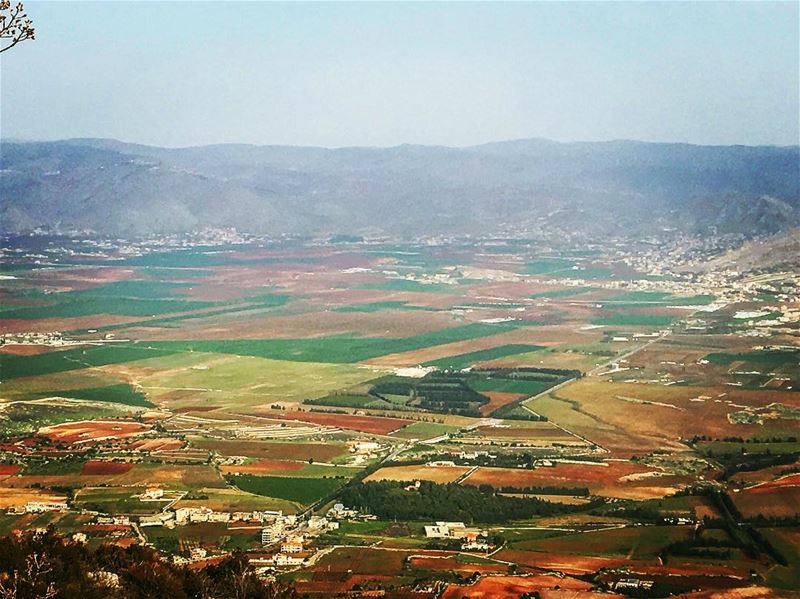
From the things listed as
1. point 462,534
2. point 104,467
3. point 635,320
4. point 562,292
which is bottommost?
point 462,534

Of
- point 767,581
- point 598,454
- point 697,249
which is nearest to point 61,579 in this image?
point 767,581

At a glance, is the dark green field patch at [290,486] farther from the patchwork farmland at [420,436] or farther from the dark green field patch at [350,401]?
the dark green field patch at [350,401]

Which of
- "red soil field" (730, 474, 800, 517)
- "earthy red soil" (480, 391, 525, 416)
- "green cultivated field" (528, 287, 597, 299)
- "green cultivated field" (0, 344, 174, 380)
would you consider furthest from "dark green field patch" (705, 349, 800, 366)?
"green cultivated field" (0, 344, 174, 380)

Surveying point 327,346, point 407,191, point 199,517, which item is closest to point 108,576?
point 199,517

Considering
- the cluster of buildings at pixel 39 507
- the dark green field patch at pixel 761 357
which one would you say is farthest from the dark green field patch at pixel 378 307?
the cluster of buildings at pixel 39 507

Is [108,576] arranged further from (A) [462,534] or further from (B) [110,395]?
(B) [110,395]

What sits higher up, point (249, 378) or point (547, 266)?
point (547, 266)

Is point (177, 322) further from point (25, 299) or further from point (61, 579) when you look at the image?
point (61, 579)
